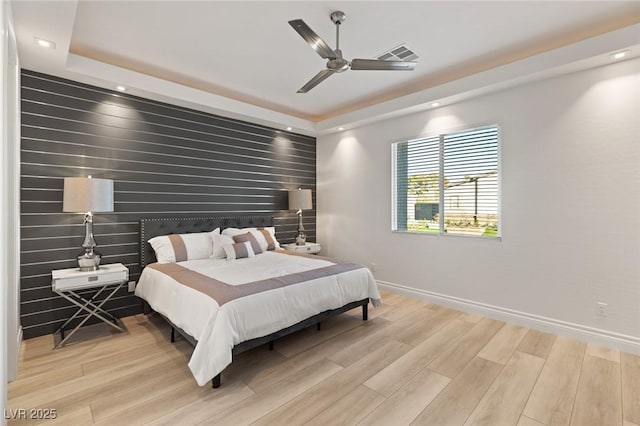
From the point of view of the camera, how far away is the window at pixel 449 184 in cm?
367

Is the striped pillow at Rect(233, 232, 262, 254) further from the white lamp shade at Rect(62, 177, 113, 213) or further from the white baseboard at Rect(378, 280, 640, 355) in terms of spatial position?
the white baseboard at Rect(378, 280, 640, 355)

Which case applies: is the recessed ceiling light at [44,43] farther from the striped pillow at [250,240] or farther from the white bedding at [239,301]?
the striped pillow at [250,240]

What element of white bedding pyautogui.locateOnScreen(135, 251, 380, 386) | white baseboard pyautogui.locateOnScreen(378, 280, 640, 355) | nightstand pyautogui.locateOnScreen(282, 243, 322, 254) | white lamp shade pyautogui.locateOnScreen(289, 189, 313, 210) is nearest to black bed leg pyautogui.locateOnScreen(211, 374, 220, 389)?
white bedding pyautogui.locateOnScreen(135, 251, 380, 386)

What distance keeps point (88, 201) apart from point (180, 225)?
3.89ft

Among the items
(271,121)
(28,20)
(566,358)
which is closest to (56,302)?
(28,20)

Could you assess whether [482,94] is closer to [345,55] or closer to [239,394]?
[345,55]

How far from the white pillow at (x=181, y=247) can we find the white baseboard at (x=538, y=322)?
9.14 feet

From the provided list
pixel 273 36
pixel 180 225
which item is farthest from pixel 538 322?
pixel 180 225

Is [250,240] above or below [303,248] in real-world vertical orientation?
above

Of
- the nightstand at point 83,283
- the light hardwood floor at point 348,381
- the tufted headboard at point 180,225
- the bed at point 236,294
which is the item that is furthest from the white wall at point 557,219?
the nightstand at point 83,283

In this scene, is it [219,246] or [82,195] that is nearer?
[82,195]

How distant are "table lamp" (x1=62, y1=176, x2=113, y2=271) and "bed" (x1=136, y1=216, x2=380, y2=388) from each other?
55 cm

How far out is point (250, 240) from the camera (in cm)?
401

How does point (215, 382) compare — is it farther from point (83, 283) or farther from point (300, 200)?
point (300, 200)
